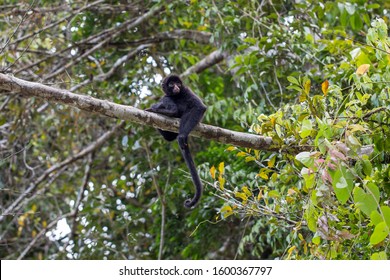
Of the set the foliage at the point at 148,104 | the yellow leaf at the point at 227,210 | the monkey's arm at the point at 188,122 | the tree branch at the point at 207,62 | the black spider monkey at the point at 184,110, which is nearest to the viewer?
the yellow leaf at the point at 227,210

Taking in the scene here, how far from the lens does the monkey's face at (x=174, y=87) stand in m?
5.76

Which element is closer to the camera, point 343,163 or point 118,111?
point 343,163

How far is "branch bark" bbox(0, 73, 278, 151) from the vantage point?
423 centimetres

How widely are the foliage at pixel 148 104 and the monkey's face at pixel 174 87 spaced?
0.77m

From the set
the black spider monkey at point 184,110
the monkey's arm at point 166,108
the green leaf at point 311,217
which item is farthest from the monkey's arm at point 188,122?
the green leaf at point 311,217

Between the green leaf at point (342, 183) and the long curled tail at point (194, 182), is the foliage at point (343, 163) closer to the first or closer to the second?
the green leaf at point (342, 183)

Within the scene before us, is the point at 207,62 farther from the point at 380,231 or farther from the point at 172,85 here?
the point at 380,231

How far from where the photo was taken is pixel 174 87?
5.81 meters

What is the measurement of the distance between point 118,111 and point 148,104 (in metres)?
2.54

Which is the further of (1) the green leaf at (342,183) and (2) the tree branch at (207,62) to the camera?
(2) the tree branch at (207,62)

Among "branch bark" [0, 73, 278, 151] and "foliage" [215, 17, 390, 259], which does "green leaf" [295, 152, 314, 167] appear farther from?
"branch bark" [0, 73, 278, 151]

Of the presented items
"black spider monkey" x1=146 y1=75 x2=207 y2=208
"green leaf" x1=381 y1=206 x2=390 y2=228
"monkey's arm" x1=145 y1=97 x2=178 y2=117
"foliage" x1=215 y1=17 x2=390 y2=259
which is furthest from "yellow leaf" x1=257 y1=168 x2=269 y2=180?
"green leaf" x1=381 y1=206 x2=390 y2=228

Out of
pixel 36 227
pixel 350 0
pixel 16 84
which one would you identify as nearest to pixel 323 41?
pixel 350 0

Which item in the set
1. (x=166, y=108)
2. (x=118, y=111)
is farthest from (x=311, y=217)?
(x=166, y=108)
